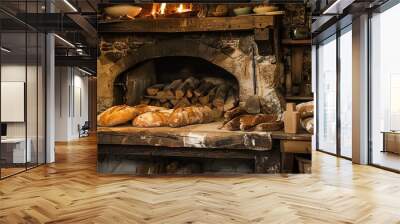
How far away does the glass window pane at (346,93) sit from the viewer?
7562 millimetres

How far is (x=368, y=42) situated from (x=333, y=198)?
3.85 m

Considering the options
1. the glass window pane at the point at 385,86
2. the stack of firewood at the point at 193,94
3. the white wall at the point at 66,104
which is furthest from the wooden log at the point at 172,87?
the white wall at the point at 66,104

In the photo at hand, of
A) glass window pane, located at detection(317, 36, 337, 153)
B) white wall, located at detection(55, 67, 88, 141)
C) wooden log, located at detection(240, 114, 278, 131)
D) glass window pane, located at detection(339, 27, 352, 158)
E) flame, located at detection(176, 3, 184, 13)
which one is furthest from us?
white wall, located at detection(55, 67, 88, 141)

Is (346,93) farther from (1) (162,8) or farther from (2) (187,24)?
(1) (162,8)

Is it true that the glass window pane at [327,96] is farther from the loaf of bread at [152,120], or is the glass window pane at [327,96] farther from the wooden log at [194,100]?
the loaf of bread at [152,120]

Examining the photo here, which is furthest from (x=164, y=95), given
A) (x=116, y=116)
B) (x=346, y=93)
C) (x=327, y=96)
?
(x=327, y=96)

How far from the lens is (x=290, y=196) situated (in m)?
4.14

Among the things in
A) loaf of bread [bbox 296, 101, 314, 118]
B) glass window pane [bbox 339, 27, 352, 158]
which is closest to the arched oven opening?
loaf of bread [bbox 296, 101, 314, 118]

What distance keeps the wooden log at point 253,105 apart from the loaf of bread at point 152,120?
1078mm

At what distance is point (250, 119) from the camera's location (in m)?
5.41

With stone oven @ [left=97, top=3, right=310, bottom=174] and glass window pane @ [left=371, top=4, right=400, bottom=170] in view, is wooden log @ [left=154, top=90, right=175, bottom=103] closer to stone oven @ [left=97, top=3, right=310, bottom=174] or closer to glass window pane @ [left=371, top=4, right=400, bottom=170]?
stone oven @ [left=97, top=3, right=310, bottom=174]

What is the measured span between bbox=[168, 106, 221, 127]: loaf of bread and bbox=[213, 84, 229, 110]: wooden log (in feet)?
0.34

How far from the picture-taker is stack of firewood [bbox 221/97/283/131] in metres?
5.42

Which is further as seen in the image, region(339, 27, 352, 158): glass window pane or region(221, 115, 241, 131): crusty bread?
region(339, 27, 352, 158): glass window pane
